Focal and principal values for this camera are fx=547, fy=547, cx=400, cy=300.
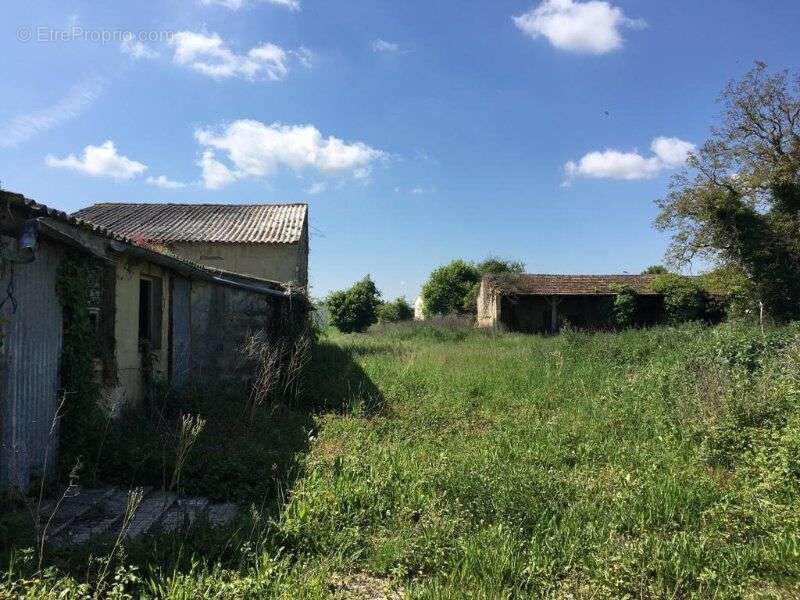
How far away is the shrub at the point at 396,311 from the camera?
43.3m

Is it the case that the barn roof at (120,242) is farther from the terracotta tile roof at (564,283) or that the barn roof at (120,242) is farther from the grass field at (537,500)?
the terracotta tile roof at (564,283)

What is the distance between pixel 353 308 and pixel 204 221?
14697 mm

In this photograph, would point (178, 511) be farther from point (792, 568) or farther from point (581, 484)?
point (792, 568)

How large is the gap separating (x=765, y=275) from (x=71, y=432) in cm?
2189

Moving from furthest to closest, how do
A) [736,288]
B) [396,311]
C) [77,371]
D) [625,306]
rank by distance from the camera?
[396,311], [625,306], [736,288], [77,371]

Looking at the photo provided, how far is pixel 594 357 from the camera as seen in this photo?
43.9 ft

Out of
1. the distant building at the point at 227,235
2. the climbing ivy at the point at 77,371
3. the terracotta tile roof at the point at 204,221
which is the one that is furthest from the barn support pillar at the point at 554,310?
the climbing ivy at the point at 77,371

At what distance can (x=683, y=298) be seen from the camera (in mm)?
25438

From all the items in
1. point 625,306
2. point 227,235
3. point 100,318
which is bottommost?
point 100,318

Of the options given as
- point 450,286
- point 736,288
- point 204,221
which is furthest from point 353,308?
point 736,288

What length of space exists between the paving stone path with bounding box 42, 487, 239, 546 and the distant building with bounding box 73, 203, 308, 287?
1278cm

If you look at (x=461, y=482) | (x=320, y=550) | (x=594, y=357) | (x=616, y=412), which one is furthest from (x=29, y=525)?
(x=594, y=357)

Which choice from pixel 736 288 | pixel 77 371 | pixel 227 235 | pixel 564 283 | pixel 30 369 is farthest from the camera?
pixel 564 283

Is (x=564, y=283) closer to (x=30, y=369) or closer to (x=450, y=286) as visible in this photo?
(x=450, y=286)
